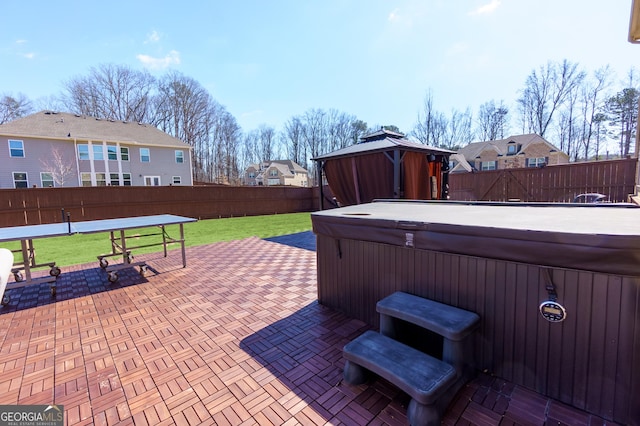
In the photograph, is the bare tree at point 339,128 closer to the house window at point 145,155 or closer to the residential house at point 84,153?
the residential house at point 84,153

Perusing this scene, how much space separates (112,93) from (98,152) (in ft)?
41.3

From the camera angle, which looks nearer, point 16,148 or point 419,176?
point 419,176

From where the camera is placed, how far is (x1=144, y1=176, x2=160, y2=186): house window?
750 inches

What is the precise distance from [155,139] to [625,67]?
3518cm

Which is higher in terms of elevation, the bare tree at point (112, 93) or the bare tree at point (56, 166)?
the bare tree at point (112, 93)

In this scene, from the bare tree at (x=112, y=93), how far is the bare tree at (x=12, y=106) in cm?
277

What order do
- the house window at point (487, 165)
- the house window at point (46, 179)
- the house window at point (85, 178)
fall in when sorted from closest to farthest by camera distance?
1. the house window at point (46, 179)
2. the house window at point (85, 178)
3. the house window at point (487, 165)

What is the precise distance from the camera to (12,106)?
22.9 m

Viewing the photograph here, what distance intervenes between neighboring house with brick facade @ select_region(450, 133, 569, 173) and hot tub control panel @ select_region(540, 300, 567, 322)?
2413 centimetres

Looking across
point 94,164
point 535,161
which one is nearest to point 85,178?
point 94,164

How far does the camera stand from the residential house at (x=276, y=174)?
4317 centimetres

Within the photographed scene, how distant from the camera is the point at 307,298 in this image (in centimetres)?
367

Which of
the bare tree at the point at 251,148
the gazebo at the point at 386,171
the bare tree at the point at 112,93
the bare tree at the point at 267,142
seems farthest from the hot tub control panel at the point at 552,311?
the bare tree at the point at 267,142

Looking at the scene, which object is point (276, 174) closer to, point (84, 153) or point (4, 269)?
point (84, 153)
